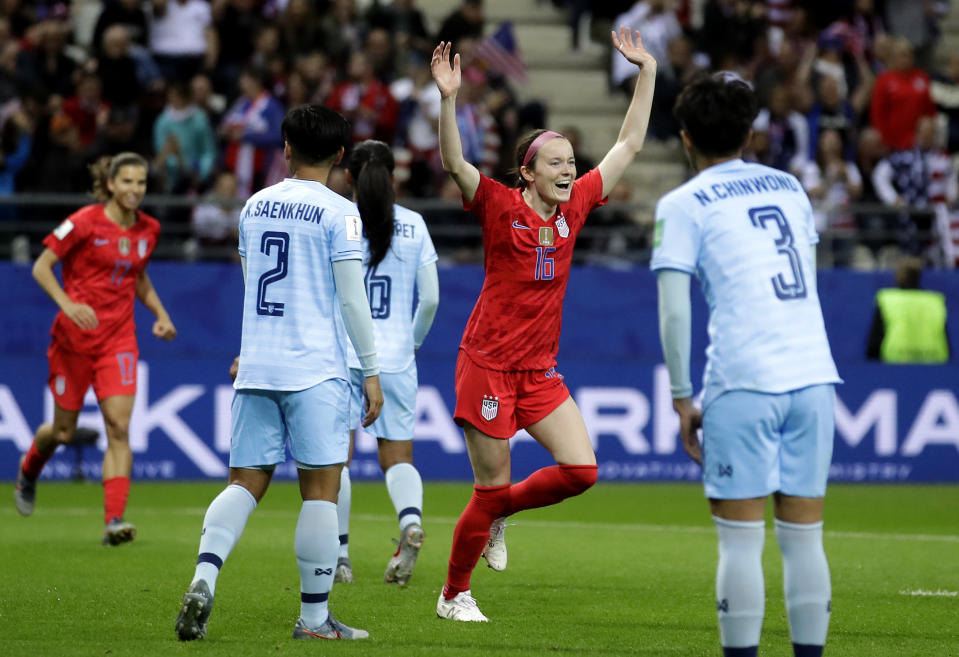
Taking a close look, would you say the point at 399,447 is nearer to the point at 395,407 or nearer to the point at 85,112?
the point at 395,407

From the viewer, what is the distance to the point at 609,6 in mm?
21281

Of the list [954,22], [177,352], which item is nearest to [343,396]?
[177,352]

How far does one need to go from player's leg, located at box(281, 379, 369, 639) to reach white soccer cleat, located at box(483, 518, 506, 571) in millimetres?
1355

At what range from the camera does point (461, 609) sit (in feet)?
22.9

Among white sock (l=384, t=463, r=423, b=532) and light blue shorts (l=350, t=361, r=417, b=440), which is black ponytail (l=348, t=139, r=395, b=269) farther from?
white sock (l=384, t=463, r=423, b=532)

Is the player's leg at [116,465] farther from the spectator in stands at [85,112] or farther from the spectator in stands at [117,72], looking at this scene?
the spectator in stands at [117,72]

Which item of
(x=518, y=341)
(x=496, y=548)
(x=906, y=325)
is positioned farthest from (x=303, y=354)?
(x=906, y=325)

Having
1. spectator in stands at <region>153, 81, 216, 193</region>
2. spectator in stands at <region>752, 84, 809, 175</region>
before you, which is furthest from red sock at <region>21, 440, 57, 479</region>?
spectator in stands at <region>752, 84, 809, 175</region>

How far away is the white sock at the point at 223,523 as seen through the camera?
240 inches

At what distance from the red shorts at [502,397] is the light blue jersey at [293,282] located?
34.6 inches

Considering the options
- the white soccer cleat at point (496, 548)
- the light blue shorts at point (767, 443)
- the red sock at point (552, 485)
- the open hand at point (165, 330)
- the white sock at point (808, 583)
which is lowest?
the white soccer cleat at point (496, 548)

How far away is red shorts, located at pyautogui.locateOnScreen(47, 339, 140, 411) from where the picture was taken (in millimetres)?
9883

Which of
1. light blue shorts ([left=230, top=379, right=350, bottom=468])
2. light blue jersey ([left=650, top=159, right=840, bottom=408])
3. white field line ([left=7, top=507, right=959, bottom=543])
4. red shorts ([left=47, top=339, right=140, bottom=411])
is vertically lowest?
white field line ([left=7, top=507, right=959, bottom=543])

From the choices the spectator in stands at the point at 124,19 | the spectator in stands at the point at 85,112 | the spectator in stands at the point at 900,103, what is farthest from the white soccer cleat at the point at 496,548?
the spectator in stands at the point at 900,103
